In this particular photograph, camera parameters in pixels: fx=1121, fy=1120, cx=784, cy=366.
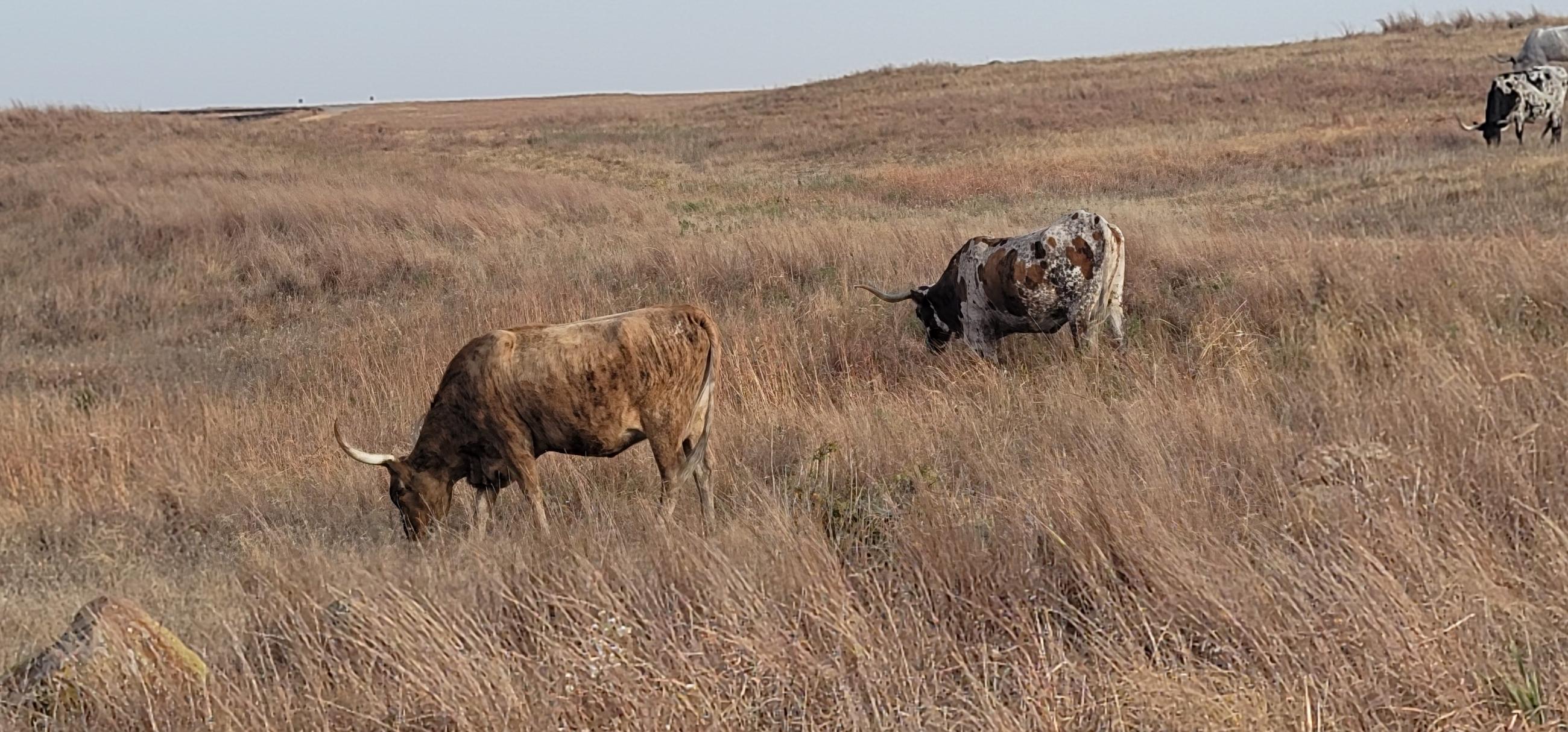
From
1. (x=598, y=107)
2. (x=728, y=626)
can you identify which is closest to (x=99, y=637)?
(x=728, y=626)

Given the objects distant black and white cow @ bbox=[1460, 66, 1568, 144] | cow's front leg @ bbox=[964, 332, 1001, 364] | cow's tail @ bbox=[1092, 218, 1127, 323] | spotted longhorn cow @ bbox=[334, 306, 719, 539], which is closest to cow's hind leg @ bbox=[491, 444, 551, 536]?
spotted longhorn cow @ bbox=[334, 306, 719, 539]

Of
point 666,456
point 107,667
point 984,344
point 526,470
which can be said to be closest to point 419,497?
point 526,470

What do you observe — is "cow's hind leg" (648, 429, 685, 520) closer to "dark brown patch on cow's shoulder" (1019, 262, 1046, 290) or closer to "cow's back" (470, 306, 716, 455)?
"cow's back" (470, 306, 716, 455)

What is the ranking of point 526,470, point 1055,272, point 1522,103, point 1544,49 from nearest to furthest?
point 526,470, point 1055,272, point 1522,103, point 1544,49

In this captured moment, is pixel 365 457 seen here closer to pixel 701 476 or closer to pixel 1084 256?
pixel 701 476

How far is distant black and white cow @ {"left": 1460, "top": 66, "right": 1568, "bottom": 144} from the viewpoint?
786 inches

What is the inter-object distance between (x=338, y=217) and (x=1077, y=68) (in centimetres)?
3851

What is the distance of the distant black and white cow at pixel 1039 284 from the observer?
25.7ft

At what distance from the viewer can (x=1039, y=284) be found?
7812 mm

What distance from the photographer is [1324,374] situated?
6.25m

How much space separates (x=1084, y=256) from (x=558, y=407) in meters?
4.16

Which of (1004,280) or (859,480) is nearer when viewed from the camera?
(859,480)

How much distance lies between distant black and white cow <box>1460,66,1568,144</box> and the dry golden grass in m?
2.95

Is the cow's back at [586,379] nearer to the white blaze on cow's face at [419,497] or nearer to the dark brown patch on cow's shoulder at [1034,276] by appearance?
the white blaze on cow's face at [419,497]
